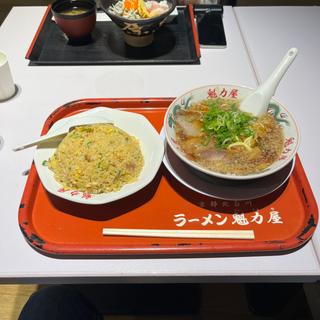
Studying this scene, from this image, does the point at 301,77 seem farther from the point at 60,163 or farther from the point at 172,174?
the point at 60,163

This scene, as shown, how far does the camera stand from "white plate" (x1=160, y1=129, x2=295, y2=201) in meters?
1.02

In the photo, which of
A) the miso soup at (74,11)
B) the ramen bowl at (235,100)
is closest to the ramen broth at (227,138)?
the ramen bowl at (235,100)

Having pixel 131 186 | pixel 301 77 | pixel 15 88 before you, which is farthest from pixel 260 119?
pixel 15 88

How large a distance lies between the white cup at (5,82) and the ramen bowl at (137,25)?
0.52m

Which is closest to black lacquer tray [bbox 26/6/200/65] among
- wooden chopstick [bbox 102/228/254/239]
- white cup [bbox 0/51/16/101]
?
white cup [bbox 0/51/16/101]

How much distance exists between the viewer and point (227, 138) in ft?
3.54

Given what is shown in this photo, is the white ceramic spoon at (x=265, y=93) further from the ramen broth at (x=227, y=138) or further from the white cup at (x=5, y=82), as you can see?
the white cup at (x=5, y=82)

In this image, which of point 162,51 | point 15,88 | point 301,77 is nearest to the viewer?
point 15,88

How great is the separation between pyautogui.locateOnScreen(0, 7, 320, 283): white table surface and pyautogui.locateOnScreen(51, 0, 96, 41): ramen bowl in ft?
0.64

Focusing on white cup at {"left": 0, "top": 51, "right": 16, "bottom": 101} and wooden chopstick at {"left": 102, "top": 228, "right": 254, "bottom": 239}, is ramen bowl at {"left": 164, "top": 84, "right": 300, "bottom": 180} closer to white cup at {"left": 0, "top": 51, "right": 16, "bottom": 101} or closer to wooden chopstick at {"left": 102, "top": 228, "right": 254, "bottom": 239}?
wooden chopstick at {"left": 102, "top": 228, "right": 254, "bottom": 239}

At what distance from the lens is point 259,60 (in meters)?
1.70

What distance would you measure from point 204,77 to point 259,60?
33 centimetres

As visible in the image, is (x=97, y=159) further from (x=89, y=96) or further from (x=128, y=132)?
(x=89, y=96)

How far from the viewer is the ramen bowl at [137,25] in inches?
61.9
